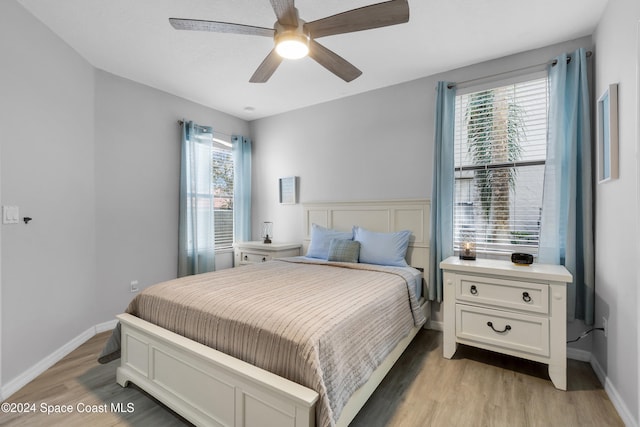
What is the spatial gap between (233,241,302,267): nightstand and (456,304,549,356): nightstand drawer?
2154mm

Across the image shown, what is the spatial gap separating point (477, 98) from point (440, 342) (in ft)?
7.78

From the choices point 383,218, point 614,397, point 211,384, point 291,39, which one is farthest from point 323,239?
point 614,397

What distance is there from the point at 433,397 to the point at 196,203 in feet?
10.6

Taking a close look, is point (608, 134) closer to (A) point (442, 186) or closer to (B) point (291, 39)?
(A) point (442, 186)

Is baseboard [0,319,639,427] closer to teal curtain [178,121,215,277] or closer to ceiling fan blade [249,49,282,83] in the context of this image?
teal curtain [178,121,215,277]

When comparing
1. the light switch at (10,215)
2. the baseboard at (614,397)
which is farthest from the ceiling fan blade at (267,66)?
the baseboard at (614,397)

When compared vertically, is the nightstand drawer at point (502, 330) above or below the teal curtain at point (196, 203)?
below

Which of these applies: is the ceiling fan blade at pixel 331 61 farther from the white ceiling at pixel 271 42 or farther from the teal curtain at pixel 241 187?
the teal curtain at pixel 241 187

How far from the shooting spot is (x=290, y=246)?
12.7 ft

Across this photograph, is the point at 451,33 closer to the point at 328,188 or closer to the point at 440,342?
the point at 328,188

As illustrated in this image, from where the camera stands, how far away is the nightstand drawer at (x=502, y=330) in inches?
81.4

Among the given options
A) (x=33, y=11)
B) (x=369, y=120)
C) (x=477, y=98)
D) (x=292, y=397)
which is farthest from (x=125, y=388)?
(x=477, y=98)

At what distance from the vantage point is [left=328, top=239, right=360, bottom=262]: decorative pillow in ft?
9.99

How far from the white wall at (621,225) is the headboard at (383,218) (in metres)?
1.34
